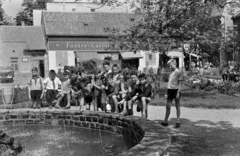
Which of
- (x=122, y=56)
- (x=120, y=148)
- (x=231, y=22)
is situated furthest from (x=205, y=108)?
(x=231, y=22)

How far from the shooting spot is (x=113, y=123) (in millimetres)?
7824

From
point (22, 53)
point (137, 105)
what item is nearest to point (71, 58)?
point (22, 53)

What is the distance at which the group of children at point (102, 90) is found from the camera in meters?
9.41

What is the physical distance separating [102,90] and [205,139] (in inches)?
161

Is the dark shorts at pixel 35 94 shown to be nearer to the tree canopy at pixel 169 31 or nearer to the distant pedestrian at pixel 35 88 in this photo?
the distant pedestrian at pixel 35 88

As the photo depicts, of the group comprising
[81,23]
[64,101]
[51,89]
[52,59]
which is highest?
[81,23]

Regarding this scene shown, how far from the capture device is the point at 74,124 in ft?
28.8

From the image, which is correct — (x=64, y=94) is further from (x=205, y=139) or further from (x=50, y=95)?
(x=205, y=139)

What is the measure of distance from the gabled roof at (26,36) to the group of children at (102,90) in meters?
31.8

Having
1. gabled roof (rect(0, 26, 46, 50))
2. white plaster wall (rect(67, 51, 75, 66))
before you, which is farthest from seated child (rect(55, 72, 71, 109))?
gabled roof (rect(0, 26, 46, 50))

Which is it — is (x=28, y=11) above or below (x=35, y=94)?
above

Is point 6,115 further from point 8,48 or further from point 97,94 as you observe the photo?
point 8,48

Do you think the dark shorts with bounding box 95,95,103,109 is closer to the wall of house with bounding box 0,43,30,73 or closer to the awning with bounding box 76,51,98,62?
the awning with bounding box 76,51,98,62

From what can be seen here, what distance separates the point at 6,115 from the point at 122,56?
107 ft
